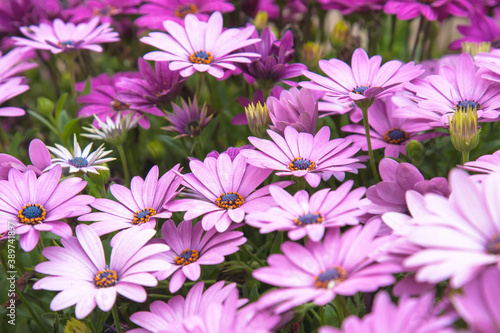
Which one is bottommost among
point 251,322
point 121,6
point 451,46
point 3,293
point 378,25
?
point 251,322

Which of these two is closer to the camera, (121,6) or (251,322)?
(251,322)

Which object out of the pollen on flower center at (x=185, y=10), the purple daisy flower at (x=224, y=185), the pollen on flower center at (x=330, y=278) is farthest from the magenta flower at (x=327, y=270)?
the pollen on flower center at (x=185, y=10)

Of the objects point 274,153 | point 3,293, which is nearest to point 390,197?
point 274,153

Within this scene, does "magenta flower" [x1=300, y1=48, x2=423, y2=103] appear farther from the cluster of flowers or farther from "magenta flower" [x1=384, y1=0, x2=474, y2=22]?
"magenta flower" [x1=384, y1=0, x2=474, y2=22]

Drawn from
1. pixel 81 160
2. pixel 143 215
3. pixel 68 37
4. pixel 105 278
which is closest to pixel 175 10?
pixel 68 37

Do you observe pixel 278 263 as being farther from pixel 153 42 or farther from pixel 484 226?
pixel 153 42

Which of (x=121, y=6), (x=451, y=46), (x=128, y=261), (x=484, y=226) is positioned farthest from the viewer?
(x=121, y=6)
